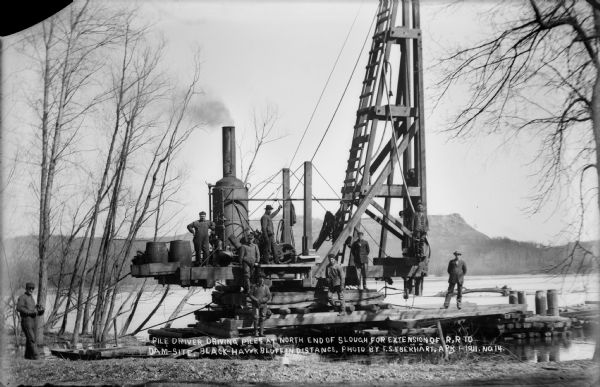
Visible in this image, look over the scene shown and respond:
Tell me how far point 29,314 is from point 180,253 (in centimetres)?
308

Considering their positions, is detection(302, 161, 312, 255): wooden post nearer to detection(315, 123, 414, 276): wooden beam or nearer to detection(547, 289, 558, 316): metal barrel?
detection(315, 123, 414, 276): wooden beam

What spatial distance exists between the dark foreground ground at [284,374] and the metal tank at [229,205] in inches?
149

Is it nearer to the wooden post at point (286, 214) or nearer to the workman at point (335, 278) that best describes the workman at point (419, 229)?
the workman at point (335, 278)

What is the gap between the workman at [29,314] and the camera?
418 inches

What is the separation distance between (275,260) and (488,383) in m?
5.63

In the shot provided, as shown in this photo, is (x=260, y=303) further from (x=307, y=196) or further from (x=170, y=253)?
(x=307, y=196)

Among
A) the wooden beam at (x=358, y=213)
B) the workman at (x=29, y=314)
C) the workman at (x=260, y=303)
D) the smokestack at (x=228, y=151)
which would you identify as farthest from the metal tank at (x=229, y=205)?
the workman at (x=29, y=314)

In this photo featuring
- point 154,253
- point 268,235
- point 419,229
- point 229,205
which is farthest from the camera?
point 419,229

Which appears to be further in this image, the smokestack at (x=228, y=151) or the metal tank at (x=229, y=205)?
the smokestack at (x=228, y=151)

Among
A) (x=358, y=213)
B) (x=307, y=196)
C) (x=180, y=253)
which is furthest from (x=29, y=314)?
(x=358, y=213)

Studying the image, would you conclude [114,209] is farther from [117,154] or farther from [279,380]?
[279,380]

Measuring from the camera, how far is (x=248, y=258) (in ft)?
40.2

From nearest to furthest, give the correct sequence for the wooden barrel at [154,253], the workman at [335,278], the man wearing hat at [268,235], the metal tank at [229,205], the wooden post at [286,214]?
the wooden barrel at [154,253] → the man wearing hat at [268,235] → the workman at [335,278] → the metal tank at [229,205] → the wooden post at [286,214]

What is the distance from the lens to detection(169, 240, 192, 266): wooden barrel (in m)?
12.4
